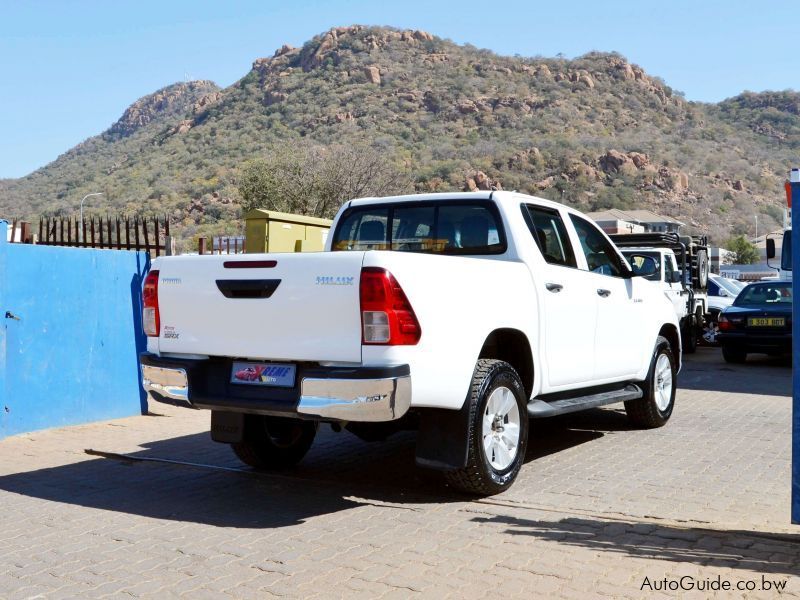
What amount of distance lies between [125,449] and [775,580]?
5590mm

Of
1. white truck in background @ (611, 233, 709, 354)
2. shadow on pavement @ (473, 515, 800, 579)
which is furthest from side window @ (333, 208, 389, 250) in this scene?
white truck in background @ (611, 233, 709, 354)

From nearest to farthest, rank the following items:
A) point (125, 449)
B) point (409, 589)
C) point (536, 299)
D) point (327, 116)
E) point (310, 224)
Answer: point (409, 589)
point (536, 299)
point (125, 449)
point (310, 224)
point (327, 116)

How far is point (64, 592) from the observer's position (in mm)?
4402

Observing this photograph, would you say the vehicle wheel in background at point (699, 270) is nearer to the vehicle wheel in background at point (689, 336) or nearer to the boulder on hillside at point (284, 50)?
the vehicle wheel in background at point (689, 336)

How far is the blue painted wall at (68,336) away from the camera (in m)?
8.48

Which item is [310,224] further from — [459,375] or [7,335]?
[459,375]

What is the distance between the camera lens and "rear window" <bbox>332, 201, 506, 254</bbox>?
6.98 meters

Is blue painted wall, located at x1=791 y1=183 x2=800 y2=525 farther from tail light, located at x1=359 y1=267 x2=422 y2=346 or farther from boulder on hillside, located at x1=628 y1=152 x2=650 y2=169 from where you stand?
boulder on hillside, located at x1=628 y1=152 x2=650 y2=169

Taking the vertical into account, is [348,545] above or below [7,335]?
below

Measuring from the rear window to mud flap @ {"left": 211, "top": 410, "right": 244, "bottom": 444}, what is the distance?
1.93 metres

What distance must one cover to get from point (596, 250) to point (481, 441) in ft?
9.39

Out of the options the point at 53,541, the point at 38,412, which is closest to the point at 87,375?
the point at 38,412

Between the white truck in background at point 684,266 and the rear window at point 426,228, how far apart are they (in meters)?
9.61

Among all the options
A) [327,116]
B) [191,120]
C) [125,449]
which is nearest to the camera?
[125,449]
